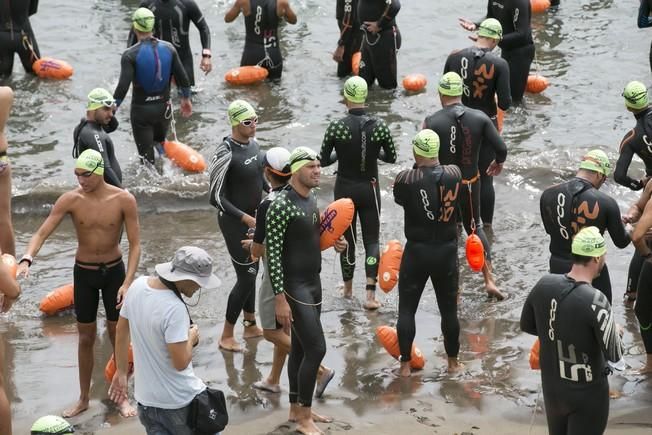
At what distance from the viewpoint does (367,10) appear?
14.4 m

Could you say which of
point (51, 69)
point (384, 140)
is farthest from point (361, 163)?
point (51, 69)

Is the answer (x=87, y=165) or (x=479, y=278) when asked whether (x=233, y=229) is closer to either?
(x=87, y=165)

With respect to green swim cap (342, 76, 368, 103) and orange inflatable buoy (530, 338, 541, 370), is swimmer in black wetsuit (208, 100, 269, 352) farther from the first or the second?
orange inflatable buoy (530, 338, 541, 370)

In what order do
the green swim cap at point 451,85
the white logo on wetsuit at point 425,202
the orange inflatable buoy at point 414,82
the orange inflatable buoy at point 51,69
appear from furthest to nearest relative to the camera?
the orange inflatable buoy at point 51,69
the orange inflatable buoy at point 414,82
the green swim cap at point 451,85
the white logo on wetsuit at point 425,202

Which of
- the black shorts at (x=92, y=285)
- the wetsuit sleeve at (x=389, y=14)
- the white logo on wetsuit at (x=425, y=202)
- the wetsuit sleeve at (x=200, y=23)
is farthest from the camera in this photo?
the wetsuit sleeve at (x=389, y=14)

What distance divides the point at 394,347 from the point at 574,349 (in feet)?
7.69

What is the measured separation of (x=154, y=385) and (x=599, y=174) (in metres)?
3.84

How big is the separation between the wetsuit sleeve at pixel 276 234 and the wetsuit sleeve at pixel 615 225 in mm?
2407

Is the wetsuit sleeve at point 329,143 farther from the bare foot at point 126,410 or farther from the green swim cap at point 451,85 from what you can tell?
the bare foot at point 126,410

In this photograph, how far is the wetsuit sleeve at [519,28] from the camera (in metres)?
13.7

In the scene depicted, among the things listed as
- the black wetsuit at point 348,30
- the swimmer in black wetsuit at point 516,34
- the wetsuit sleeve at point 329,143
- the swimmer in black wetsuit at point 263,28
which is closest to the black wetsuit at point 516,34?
the swimmer in black wetsuit at point 516,34

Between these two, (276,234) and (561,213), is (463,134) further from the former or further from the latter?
(276,234)

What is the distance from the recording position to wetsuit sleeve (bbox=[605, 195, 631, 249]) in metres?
8.09

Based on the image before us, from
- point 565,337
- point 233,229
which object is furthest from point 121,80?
point 565,337
